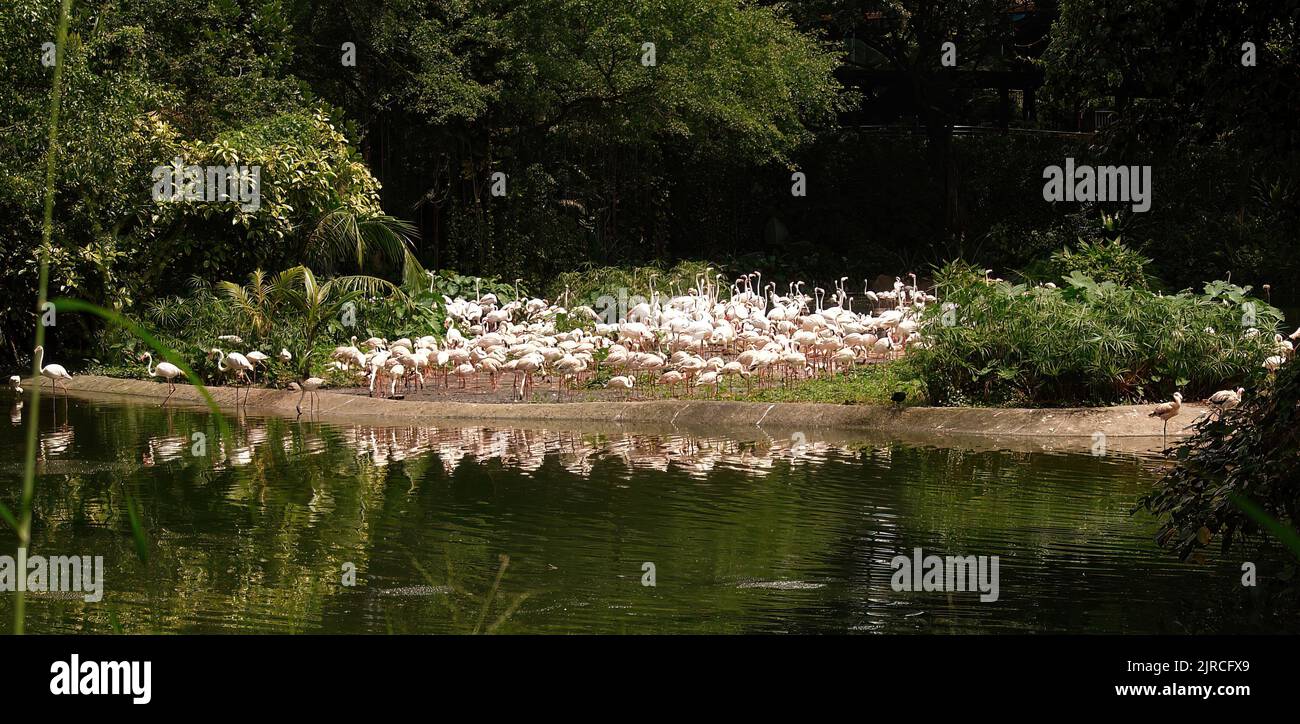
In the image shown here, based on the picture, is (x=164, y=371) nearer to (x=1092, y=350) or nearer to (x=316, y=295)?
(x=316, y=295)

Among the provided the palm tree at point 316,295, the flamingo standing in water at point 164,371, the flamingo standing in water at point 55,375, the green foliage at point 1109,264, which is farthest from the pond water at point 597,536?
the green foliage at point 1109,264

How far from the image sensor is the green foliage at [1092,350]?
11.3 meters

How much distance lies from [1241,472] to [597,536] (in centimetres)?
327

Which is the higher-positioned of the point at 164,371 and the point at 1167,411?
the point at 164,371

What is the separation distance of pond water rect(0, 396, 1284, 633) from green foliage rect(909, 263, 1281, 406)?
154 centimetres

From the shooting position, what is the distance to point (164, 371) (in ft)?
43.5

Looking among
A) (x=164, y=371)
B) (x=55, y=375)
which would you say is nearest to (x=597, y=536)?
(x=164, y=371)

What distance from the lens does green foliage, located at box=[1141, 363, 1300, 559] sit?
186 inches

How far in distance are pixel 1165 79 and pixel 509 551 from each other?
144 inches

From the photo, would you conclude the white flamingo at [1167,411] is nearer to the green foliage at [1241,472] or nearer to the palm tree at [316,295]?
the green foliage at [1241,472]

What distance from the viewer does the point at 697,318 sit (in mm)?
15734

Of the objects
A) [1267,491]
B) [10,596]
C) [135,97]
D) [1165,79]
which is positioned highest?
[135,97]
